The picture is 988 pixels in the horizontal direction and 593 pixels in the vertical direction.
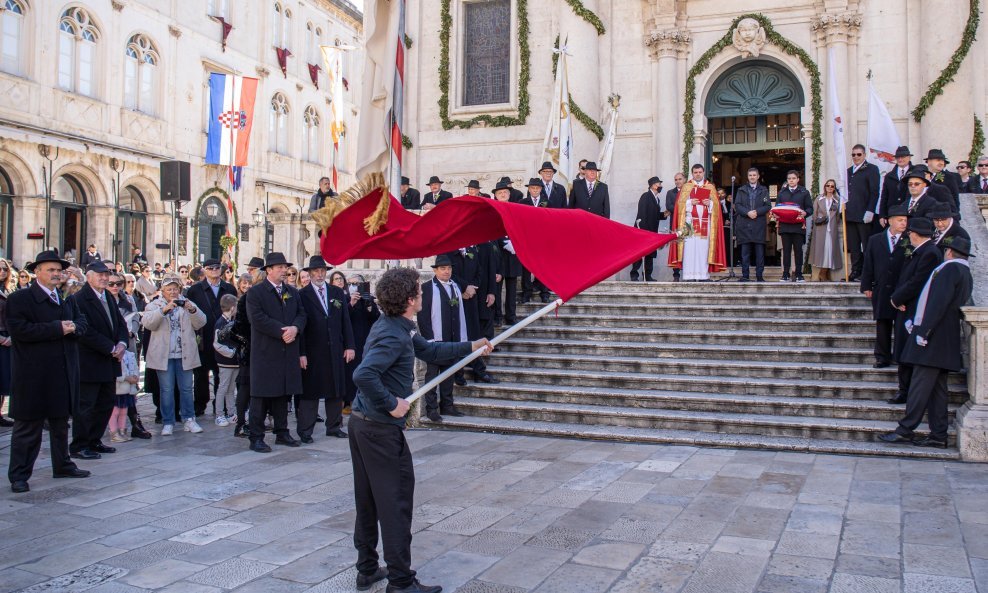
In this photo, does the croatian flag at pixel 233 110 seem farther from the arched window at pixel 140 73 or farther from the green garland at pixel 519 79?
the green garland at pixel 519 79

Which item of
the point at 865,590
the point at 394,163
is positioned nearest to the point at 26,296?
the point at 394,163

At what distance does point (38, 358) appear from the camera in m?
7.12

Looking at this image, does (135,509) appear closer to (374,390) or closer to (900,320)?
(374,390)

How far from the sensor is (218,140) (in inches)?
1246

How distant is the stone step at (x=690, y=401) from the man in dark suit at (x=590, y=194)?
452cm

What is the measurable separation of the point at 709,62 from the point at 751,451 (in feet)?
34.8

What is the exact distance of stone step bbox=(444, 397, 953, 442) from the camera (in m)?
8.30

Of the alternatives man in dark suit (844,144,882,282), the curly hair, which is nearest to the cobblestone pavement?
the curly hair

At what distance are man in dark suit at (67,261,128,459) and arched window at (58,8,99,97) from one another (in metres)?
22.0

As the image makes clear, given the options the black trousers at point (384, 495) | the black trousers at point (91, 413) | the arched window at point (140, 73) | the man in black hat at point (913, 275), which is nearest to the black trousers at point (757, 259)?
the man in black hat at point (913, 275)

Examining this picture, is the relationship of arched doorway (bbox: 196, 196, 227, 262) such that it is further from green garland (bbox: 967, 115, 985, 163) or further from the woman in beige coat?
green garland (bbox: 967, 115, 985, 163)

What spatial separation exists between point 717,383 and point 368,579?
19.6ft

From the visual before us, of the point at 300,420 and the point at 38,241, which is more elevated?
the point at 38,241

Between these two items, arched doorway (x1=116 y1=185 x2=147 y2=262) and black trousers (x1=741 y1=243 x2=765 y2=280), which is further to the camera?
arched doorway (x1=116 y1=185 x2=147 y2=262)
